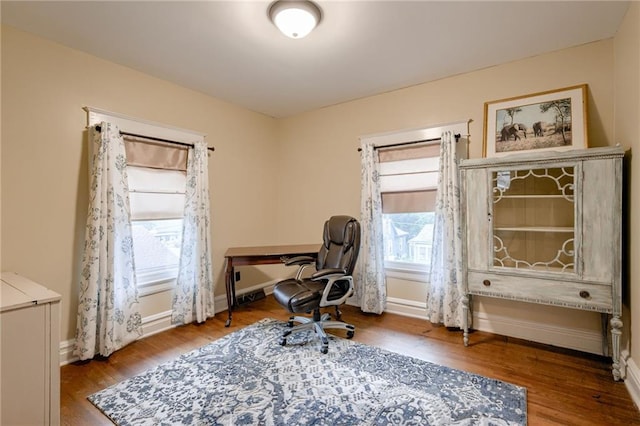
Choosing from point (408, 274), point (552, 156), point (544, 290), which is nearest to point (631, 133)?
point (552, 156)

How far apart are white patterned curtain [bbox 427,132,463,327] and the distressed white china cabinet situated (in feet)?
1.03

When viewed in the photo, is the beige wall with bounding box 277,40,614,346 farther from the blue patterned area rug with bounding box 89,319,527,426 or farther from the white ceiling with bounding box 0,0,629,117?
the blue patterned area rug with bounding box 89,319,527,426

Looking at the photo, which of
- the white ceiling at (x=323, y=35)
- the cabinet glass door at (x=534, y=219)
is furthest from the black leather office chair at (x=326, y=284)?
the white ceiling at (x=323, y=35)

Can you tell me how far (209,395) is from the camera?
193 centimetres

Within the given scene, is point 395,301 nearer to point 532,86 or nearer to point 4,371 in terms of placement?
point 532,86

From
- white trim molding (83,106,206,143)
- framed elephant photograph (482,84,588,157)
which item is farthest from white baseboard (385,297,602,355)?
white trim molding (83,106,206,143)

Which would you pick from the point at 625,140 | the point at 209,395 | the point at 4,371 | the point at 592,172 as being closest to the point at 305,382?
the point at 209,395

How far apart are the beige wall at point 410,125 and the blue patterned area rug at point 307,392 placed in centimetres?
111

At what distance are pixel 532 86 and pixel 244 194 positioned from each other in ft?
10.9

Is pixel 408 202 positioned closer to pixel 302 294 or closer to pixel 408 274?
pixel 408 274

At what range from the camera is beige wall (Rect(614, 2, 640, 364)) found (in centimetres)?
191

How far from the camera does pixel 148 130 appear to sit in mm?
2918

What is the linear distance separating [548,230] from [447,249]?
0.84 meters

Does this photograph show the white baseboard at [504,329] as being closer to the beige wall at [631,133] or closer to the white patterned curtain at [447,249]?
the white patterned curtain at [447,249]
